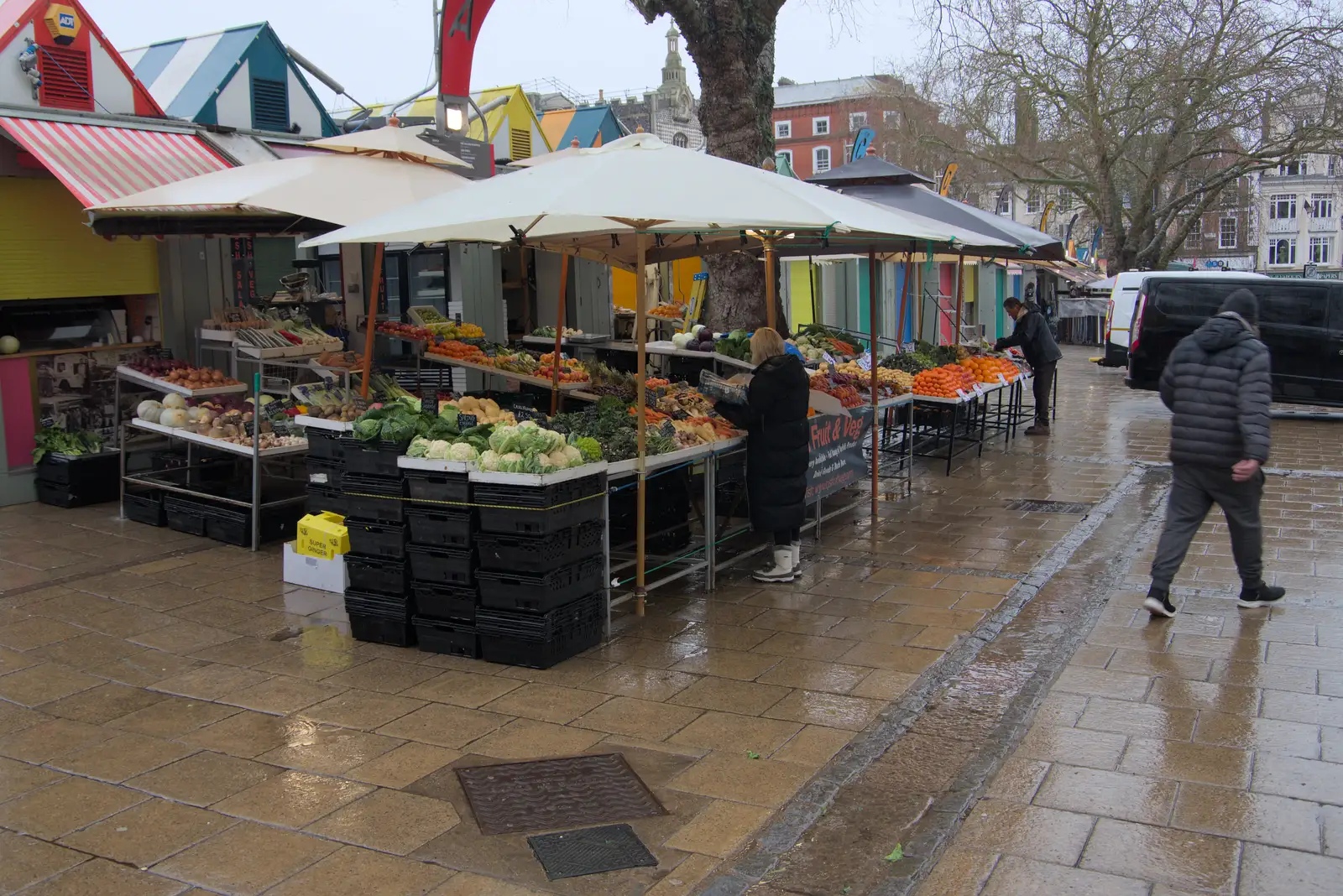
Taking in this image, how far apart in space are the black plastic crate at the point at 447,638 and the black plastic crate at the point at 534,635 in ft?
0.20

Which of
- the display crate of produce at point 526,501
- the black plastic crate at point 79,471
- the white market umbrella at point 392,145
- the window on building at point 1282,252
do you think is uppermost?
the window on building at point 1282,252

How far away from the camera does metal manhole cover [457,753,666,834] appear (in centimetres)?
412

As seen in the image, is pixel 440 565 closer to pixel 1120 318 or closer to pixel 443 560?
pixel 443 560

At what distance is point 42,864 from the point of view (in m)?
3.75

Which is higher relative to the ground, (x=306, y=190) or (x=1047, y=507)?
(x=306, y=190)

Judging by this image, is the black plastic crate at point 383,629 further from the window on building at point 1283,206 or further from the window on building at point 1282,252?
the window on building at point 1282,252

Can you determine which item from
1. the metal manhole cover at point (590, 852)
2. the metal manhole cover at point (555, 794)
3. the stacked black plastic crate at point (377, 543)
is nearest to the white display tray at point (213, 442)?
the stacked black plastic crate at point (377, 543)

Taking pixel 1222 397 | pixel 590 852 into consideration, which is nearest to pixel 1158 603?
pixel 1222 397

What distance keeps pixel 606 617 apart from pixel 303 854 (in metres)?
2.61

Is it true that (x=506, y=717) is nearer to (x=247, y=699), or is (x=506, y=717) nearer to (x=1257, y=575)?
(x=247, y=699)

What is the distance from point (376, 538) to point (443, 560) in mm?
487

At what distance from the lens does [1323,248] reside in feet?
233

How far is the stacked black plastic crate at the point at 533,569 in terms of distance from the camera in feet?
18.2

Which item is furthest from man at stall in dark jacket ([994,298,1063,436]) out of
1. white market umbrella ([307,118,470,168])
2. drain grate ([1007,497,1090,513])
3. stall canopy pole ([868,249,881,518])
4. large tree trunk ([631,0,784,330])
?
white market umbrella ([307,118,470,168])
